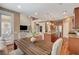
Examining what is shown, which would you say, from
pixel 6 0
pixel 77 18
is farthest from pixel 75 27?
pixel 6 0

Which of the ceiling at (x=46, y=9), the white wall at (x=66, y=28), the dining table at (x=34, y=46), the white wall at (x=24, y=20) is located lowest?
the dining table at (x=34, y=46)

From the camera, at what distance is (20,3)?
2.30 meters

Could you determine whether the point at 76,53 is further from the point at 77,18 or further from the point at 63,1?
the point at 63,1

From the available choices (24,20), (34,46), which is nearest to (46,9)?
(24,20)

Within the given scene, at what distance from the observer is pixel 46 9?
232 cm

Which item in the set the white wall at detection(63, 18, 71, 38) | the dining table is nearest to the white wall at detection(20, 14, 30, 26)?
the dining table

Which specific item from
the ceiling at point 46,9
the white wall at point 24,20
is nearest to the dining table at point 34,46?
the white wall at point 24,20

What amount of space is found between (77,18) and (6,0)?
3.87 ft

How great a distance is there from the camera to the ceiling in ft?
7.48

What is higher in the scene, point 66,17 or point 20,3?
point 20,3

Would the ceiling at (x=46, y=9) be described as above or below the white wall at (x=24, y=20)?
above

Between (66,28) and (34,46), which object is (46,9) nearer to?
(66,28)

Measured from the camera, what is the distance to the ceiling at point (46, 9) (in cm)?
228

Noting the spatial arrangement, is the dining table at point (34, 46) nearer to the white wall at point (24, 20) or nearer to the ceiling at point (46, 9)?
the white wall at point (24, 20)
